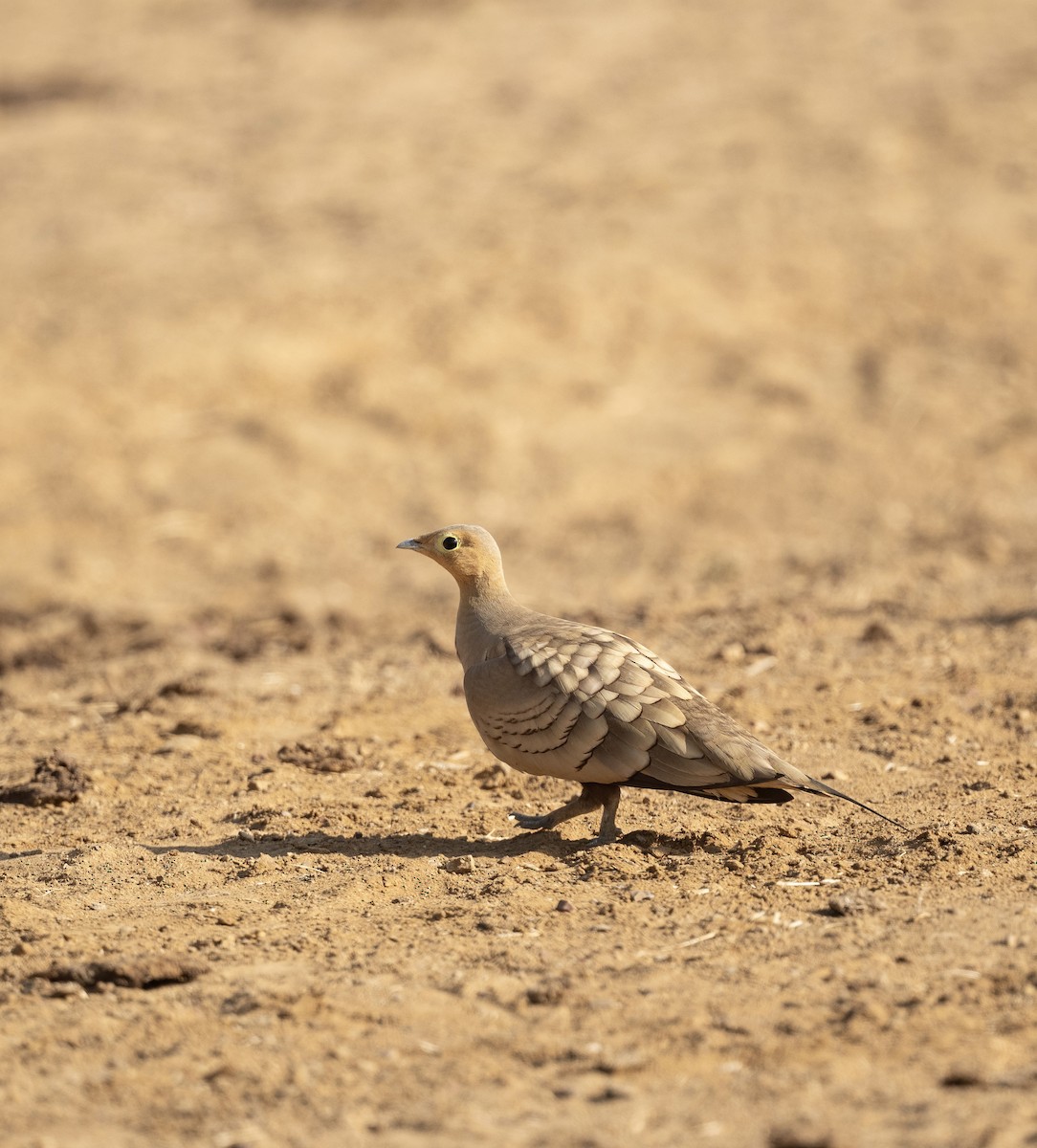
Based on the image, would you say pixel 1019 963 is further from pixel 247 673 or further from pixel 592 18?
pixel 592 18

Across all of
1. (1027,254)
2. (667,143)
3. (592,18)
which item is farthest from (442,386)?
(592,18)

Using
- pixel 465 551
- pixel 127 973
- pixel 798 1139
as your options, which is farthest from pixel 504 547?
pixel 798 1139

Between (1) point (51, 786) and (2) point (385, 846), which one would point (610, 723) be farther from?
(1) point (51, 786)

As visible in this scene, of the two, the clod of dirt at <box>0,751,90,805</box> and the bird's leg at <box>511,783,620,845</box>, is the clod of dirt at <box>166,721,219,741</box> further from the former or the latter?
the bird's leg at <box>511,783,620,845</box>

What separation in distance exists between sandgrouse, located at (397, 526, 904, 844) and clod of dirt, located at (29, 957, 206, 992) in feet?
4.80

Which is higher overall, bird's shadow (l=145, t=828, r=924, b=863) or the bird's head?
the bird's head

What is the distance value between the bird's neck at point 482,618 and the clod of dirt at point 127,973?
5.63 ft

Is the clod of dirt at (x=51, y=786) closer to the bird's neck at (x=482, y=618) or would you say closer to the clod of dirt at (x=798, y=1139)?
the bird's neck at (x=482, y=618)

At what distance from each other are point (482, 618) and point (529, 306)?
8907 millimetres

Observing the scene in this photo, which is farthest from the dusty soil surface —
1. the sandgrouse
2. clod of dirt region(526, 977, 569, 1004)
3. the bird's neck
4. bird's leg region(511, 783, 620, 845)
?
the bird's neck

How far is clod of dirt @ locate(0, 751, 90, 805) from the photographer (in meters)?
6.15

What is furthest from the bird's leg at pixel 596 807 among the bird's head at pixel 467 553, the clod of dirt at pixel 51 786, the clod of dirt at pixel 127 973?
the clod of dirt at pixel 51 786

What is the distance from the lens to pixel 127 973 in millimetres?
4320

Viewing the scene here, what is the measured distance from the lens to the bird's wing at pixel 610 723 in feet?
16.7
